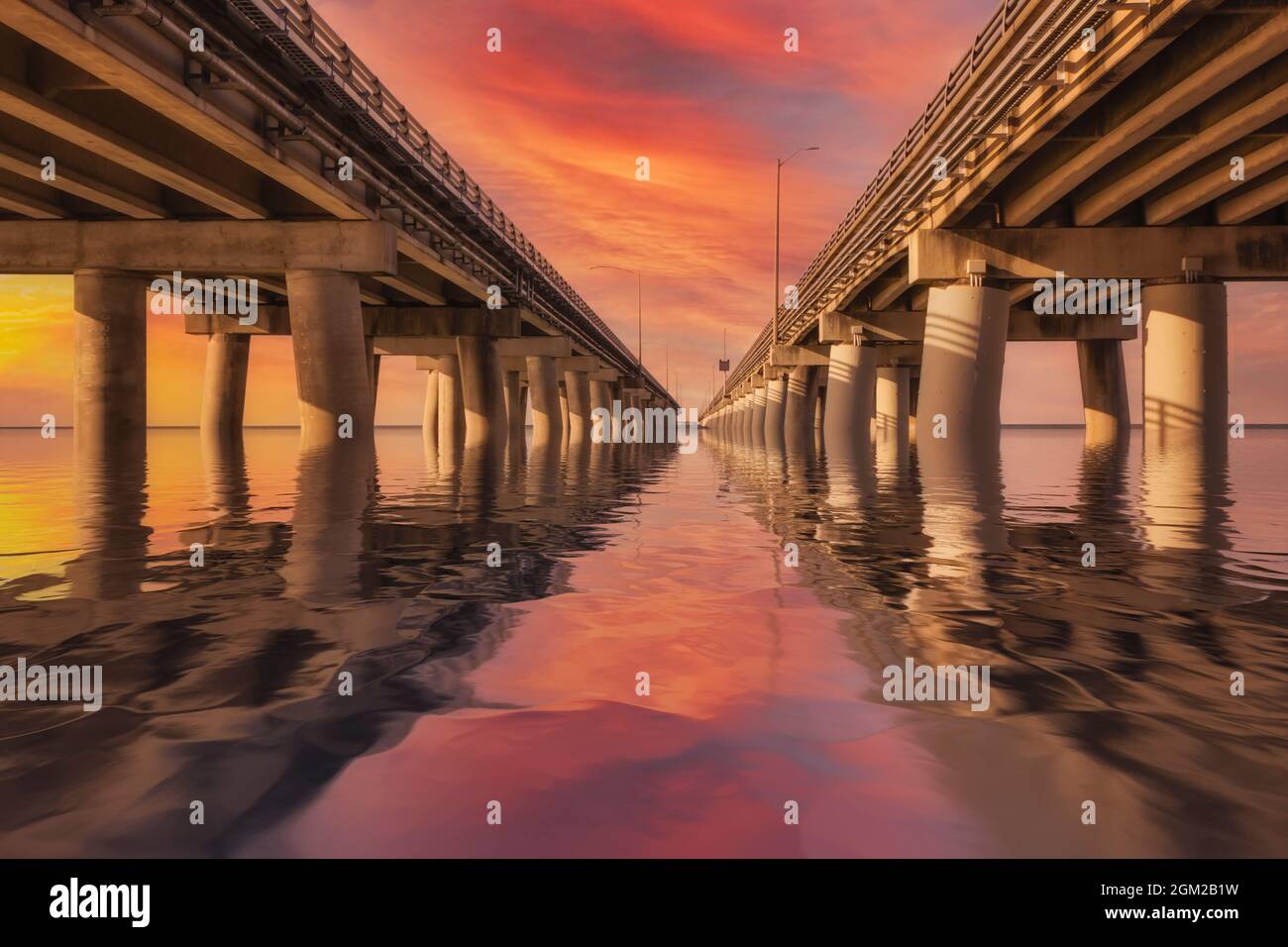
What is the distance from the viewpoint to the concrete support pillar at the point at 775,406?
3447 inches

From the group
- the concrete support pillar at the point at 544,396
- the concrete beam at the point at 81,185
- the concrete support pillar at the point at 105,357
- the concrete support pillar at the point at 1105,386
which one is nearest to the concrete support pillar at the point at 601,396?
the concrete support pillar at the point at 544,396

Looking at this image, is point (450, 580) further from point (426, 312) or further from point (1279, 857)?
point (426, 312)

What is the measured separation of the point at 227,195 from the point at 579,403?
59.0m

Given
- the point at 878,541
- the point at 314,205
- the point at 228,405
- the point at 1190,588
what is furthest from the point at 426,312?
the point at 1190,588

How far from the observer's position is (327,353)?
32500mm

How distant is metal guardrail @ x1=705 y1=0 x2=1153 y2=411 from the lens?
1956cm

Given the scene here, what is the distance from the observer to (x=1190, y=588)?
6734 millimetres

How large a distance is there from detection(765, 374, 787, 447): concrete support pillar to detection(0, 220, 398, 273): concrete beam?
56276 mm

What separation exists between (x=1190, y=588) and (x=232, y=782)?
6288mm

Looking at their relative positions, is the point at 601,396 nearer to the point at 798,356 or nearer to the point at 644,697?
the point at 798,356

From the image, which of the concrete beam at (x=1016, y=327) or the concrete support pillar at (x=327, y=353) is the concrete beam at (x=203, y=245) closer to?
the concrete support pillar at (x=327, y=353)

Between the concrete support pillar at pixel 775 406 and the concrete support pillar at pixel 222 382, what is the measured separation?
45176 millimetres

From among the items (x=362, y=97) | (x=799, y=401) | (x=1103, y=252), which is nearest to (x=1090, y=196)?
(x=1103, y=252)
